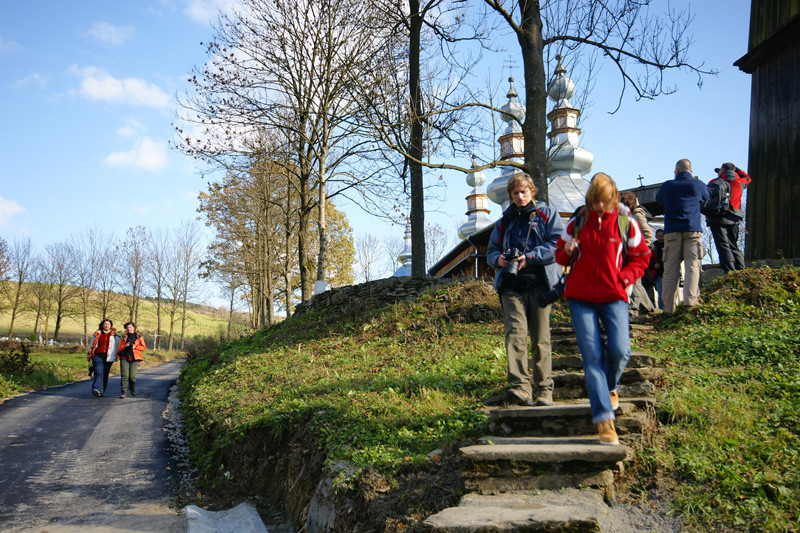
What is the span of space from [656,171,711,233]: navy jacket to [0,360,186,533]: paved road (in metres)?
7.71

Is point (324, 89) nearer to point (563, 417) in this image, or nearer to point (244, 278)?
point (563, 417)

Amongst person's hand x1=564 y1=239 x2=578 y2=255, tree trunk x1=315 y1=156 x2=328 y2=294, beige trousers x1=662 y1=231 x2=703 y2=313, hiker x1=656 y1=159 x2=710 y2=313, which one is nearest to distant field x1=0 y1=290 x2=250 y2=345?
tree trunk x1=315 y1=156 x2=328 y2=294

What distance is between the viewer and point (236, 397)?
30.6ft

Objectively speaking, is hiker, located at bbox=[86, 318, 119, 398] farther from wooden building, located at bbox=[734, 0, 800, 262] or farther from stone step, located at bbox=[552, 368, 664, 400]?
wooden building, located at bbox=[734, 0, 800, 262]

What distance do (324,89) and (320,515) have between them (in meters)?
16.7

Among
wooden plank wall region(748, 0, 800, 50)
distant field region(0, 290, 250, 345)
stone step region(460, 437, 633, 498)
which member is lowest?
distant field region(0, 290, 250, 345)

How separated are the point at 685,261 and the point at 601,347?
5.44 metres

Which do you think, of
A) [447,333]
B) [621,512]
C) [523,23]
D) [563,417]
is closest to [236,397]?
[447,333]

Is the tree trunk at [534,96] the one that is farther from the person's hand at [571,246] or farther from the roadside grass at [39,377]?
the roadside grass at [39,377]

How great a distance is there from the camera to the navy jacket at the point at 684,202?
853 centimetres

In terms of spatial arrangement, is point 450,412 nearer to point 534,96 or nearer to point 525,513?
point 525,513

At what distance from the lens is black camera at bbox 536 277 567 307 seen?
200 inches

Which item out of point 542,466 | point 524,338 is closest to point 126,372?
point 524,338

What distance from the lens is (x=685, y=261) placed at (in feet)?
29.0
